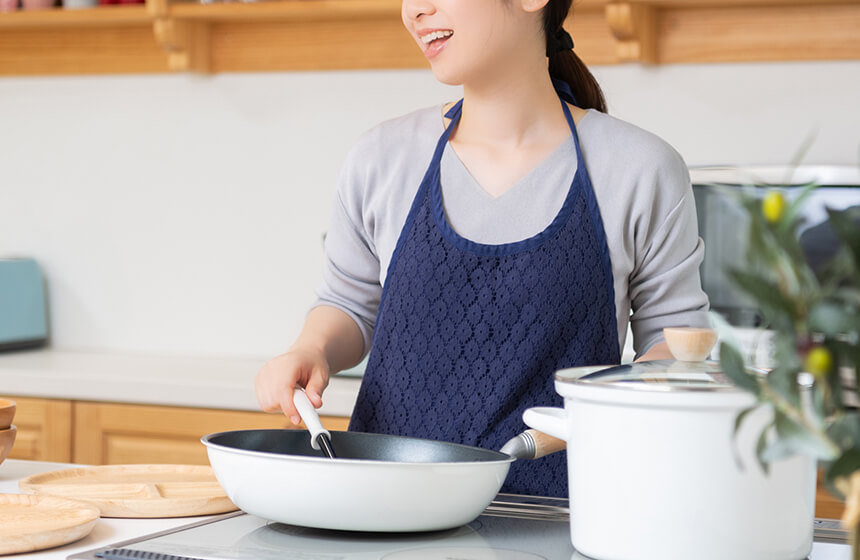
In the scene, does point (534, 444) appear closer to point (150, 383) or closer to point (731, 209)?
point (731, 209)

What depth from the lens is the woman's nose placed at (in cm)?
114

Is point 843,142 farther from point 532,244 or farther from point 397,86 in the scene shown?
point 532,244

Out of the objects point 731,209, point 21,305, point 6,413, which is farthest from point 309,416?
point 21,305

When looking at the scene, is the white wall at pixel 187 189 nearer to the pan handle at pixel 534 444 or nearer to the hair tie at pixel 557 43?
the hair tie at pixel 557 43

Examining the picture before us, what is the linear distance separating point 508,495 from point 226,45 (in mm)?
1836

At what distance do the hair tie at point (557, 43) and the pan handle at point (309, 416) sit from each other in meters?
0.55

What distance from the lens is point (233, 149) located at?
261 cm

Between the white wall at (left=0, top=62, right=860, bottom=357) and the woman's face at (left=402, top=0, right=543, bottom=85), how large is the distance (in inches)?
45.8

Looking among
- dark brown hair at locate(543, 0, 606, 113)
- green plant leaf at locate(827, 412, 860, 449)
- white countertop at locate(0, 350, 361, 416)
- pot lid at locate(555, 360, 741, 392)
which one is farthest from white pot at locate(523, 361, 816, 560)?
white countertop at locate(0, 350, 361, 416)

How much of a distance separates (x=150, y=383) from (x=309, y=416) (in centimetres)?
135

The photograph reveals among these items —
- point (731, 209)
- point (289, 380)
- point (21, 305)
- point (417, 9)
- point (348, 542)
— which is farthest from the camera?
point (21, 305)

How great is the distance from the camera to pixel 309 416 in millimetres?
918

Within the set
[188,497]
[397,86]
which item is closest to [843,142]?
[397,86]

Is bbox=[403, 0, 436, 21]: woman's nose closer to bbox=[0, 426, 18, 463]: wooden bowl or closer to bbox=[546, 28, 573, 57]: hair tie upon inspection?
bbox=[546, 28, 573, 57]: hair tie
